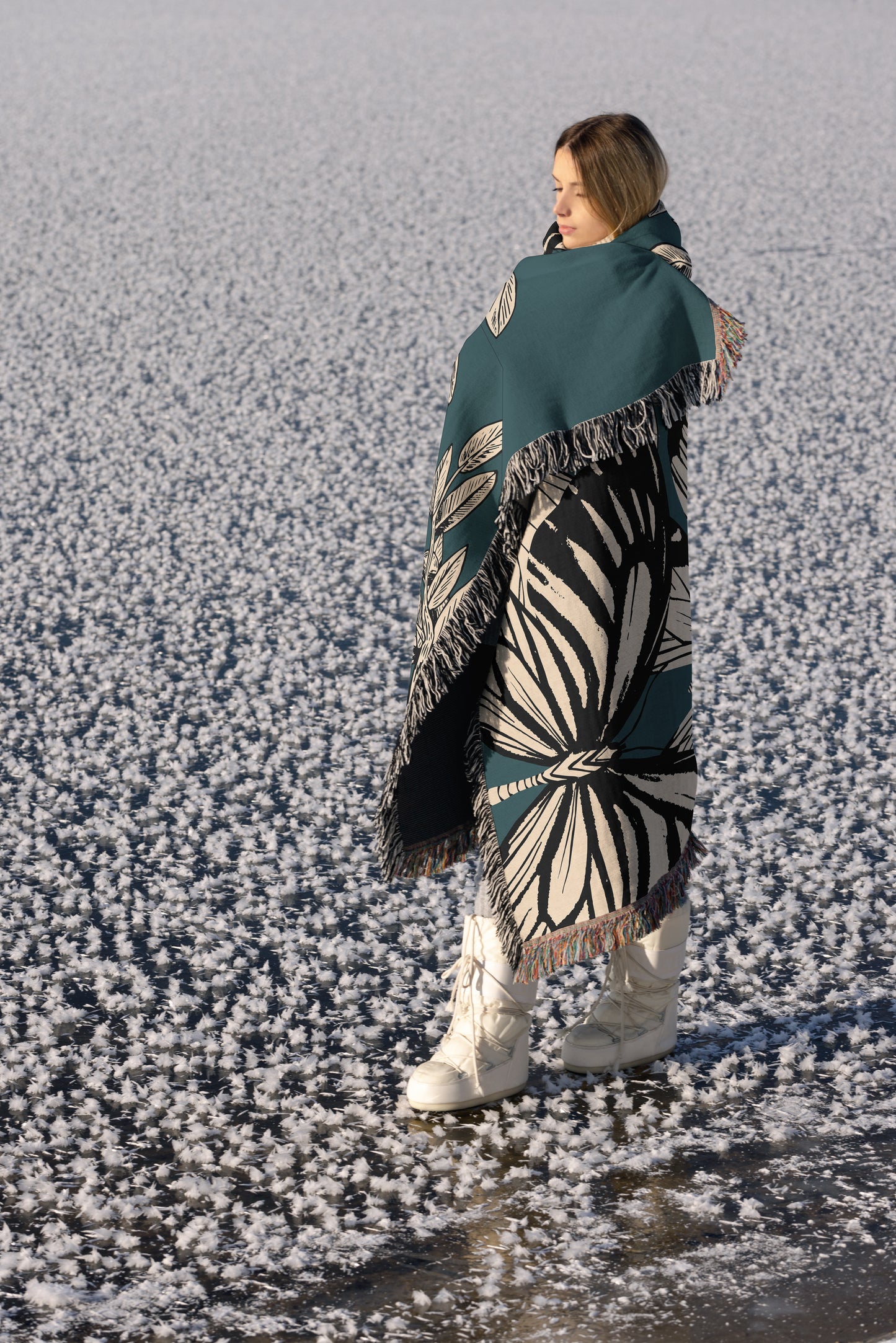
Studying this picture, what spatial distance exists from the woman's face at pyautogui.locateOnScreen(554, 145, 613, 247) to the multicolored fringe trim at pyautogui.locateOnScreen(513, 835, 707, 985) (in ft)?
2.78

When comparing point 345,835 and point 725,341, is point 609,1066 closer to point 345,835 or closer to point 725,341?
point 345,835

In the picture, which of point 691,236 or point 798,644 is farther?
point 691,236

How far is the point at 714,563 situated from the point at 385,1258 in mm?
2575

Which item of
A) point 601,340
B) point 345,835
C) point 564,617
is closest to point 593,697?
point 564,617

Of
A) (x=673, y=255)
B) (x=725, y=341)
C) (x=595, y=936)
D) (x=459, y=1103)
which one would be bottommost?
(x=459, y=1103)

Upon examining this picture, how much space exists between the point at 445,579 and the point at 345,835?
1.01m

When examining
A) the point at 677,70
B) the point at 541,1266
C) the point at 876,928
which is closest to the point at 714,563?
the point at 876,928

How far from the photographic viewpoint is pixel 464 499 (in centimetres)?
179

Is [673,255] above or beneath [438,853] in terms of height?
above

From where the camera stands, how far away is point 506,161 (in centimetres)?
855

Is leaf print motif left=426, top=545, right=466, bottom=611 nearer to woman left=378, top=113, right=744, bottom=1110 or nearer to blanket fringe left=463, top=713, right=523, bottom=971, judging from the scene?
woman left=378, top=113, right=744, bottom=1110

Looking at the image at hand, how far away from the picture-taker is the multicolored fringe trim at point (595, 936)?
1.86m

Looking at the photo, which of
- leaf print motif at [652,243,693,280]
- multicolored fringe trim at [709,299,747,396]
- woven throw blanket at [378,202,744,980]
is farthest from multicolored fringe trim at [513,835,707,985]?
leaf print motif at [652,243,693,280]

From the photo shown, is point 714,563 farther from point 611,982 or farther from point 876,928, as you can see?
point 611,982
